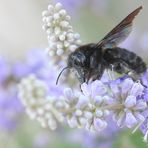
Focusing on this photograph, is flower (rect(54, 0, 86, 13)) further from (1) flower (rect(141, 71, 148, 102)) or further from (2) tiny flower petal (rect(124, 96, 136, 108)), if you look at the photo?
(2) tiny flower petal (rect(124, 96, 136, 108))

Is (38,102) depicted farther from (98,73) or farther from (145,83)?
(145,83)

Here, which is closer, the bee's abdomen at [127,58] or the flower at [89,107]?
the flower at [89,107]

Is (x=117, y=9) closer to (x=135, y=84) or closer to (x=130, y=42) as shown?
(x=130, y=42)

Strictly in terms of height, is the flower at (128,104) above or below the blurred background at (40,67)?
above

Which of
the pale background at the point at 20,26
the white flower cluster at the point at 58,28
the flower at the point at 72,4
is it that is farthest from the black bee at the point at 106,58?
the pale background at the point at 20,26

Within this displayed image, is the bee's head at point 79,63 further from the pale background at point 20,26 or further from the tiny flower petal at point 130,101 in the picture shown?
the pale background at point 20,26

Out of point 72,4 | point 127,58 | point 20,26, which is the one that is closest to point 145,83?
point 127,58
